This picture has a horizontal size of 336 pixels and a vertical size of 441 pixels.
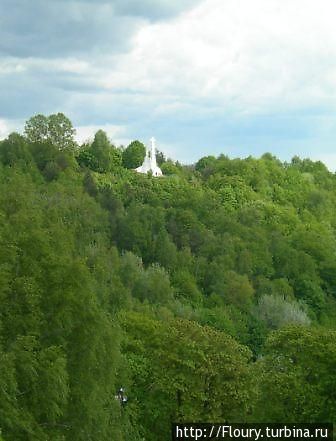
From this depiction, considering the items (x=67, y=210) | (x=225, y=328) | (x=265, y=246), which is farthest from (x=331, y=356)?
(x=265, y=246)

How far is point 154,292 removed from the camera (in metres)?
Answer: 55.9

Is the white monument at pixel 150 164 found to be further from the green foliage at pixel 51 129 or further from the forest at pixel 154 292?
the green foliage at pixel 51 129

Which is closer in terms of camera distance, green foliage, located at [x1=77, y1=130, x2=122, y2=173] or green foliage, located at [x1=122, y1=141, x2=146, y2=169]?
green foliage, located at [x1=77, y1=130, x2=122, y2=173]

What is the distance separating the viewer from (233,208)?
3647 inches

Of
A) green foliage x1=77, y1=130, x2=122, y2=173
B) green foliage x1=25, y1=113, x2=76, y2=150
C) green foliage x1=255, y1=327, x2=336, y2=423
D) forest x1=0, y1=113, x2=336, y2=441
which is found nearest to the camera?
forest x1=0, y1=113, x2=336, y2=441

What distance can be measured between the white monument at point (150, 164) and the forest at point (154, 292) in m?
1.42

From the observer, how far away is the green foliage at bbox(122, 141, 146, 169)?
102 meters

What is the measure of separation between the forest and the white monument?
4.66 feet

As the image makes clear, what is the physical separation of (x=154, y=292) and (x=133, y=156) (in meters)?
48.3

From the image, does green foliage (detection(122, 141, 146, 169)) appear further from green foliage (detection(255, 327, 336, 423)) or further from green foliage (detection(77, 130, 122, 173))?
green foliage (detection(255, 327, 336, 423))

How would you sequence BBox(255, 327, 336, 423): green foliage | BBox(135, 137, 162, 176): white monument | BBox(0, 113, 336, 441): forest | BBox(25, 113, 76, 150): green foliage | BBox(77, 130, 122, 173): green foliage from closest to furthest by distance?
BBox(0, 113, 336, 441): forest → BBox(255, 327, 336, 423): green foliage → BBox(25, 113, 76, 150): green foliage → BBox(77, 130, 122, 173): green foliage → BBox(135, 137, 162, 176): white monument

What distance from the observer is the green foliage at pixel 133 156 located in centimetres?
10188

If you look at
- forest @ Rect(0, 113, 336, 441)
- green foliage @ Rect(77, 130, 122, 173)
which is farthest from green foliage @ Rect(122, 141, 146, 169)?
green foliage @ Rect(77, 130, 122, 173)

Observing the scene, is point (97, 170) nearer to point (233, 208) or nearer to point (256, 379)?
point (233, 208)
